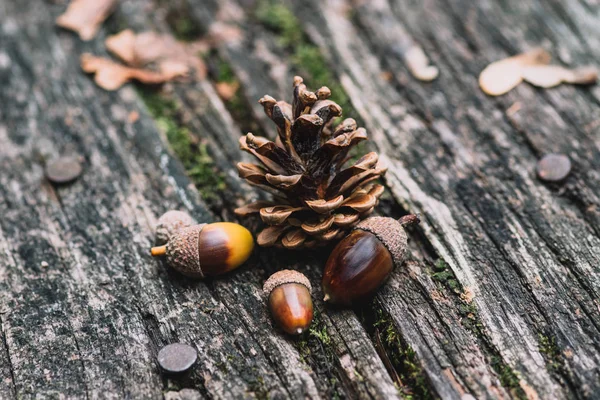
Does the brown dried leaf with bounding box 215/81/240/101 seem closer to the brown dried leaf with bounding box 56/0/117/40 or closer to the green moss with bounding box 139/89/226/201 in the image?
the green moss with bounding box 139/89/226/201

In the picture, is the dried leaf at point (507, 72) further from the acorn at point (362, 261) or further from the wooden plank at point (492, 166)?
the acorn at point (362, 261)

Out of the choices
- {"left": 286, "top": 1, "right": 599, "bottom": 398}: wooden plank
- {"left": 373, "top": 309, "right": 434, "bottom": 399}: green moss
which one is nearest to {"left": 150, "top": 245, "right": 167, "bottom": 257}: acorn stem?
{"left": 373, "top": 309, "right": 434, "bottom": 399}: green moss

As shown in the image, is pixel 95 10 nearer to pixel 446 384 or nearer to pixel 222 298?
pixel 222 298

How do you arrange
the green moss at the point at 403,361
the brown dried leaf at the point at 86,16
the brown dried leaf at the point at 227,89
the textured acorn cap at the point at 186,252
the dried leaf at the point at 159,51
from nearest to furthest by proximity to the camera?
the green moss at the point at 403,361, the textured acorn cap at the point at 186,252, the brown dried leaf at the point at 227,89, the dried leaf at the point at 159,51, the brown dried leaf at the point at 86,16

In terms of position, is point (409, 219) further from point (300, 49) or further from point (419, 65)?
point (300, 49)

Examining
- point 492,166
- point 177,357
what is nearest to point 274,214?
point 177,357

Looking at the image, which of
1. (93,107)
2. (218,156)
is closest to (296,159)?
(218,156)

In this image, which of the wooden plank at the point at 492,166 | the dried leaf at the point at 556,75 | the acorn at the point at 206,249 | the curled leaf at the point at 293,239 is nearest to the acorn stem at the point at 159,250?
the acorn at the point at 206,249
